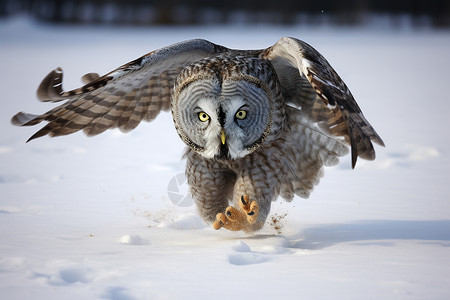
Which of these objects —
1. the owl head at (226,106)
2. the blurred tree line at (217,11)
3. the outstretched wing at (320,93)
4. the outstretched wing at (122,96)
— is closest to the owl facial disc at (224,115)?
the owl head at (226,106)

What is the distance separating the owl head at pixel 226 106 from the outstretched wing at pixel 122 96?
1.30ft

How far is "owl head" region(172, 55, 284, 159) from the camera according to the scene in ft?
12.7

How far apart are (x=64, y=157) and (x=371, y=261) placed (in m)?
4.21

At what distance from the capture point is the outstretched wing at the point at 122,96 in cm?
418

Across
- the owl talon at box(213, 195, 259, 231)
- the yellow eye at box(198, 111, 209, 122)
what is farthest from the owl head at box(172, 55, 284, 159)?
the owl talon at box(213, 195, 259, 231)

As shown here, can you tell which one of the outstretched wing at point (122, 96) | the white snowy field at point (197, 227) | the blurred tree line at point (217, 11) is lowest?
the blurred tree line at point (217, 11)

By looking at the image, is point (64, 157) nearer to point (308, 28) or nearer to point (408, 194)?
point (408, 194)

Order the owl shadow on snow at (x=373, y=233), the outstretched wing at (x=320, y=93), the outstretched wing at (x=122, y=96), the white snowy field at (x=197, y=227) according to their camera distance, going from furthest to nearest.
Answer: the outstretched wing at (x=122, y=96)
the owl shadow on snow at (x=373, y=233)
the outstretched wing at (x=320, y=93)
the white snowy field at (x=197, y=227)

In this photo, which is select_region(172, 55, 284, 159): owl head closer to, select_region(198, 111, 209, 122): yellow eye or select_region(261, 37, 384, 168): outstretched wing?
select_region(198, 111, 209, 122): yellow eye

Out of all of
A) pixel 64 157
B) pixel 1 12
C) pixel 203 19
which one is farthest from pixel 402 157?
pixel 1 12

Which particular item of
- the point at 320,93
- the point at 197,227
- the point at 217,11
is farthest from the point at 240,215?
the point at 217,11

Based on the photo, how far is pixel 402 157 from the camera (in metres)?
6.36

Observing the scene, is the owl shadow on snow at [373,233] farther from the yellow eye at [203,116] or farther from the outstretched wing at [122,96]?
the outstretched wing at [122,96]

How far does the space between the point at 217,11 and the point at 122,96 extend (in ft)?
73.4
